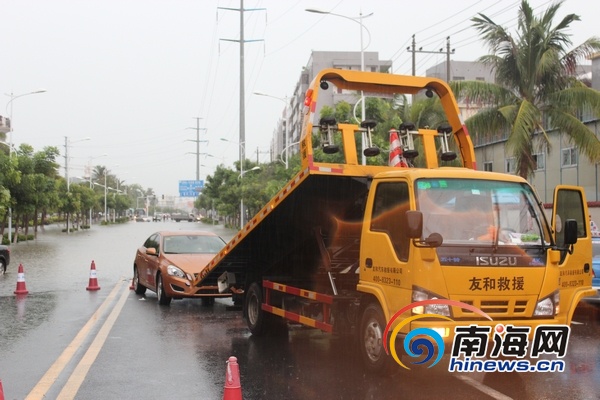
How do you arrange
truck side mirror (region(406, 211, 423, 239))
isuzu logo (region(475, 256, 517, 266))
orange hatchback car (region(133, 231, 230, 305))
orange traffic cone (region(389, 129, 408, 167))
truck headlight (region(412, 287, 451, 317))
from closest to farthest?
truck side mirror (region(406, 211, 423, 239)), truck headlight (region(412, 287, 451, 317)), isuzu logo (region(475, 256, 517, 266)), orange traffic cone (region(389, 129, 408, 167)), orange hatchback car (region(133, 231, 230, 305))

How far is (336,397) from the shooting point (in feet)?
21.9

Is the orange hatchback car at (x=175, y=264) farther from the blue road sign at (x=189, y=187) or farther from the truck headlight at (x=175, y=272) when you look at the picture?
the blue road sign at (x=189, y=187)

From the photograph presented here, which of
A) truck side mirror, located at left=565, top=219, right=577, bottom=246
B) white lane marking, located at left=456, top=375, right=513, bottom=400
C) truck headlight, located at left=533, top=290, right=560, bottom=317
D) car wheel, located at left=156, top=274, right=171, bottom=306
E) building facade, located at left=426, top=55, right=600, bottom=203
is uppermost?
building facade, located at left=426, top=55, right=600, bottom=203

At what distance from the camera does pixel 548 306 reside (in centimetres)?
692

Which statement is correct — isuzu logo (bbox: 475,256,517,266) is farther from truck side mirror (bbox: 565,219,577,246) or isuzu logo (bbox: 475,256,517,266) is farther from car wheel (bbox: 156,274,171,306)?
car wheel (bbox: 156,274,171,306)

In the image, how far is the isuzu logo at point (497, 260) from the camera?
6.75 metres

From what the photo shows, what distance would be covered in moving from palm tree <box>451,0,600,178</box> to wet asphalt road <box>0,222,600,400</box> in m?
10.00

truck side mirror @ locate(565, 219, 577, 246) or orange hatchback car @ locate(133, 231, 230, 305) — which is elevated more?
truck side mirror @ locate(565, 219, 577, 246)

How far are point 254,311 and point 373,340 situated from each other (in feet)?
11.1

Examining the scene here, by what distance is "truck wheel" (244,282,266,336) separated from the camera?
10039mm

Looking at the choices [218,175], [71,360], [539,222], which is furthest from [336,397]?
[218,175]

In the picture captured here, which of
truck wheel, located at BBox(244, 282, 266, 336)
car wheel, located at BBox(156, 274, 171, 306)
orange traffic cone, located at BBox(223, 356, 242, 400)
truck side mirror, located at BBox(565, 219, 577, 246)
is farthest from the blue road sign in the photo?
orange traffic cone, located at BBox(223, 356, 242, 400)

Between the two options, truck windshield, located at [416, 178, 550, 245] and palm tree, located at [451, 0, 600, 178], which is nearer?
truck windshield, located at [416, 178, 550, 245]

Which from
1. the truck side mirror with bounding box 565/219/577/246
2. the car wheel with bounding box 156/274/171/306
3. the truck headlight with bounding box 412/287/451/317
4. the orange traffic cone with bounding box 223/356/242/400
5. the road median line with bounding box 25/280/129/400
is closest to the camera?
the orange traffic cone with bounding box 223/356/242/400
